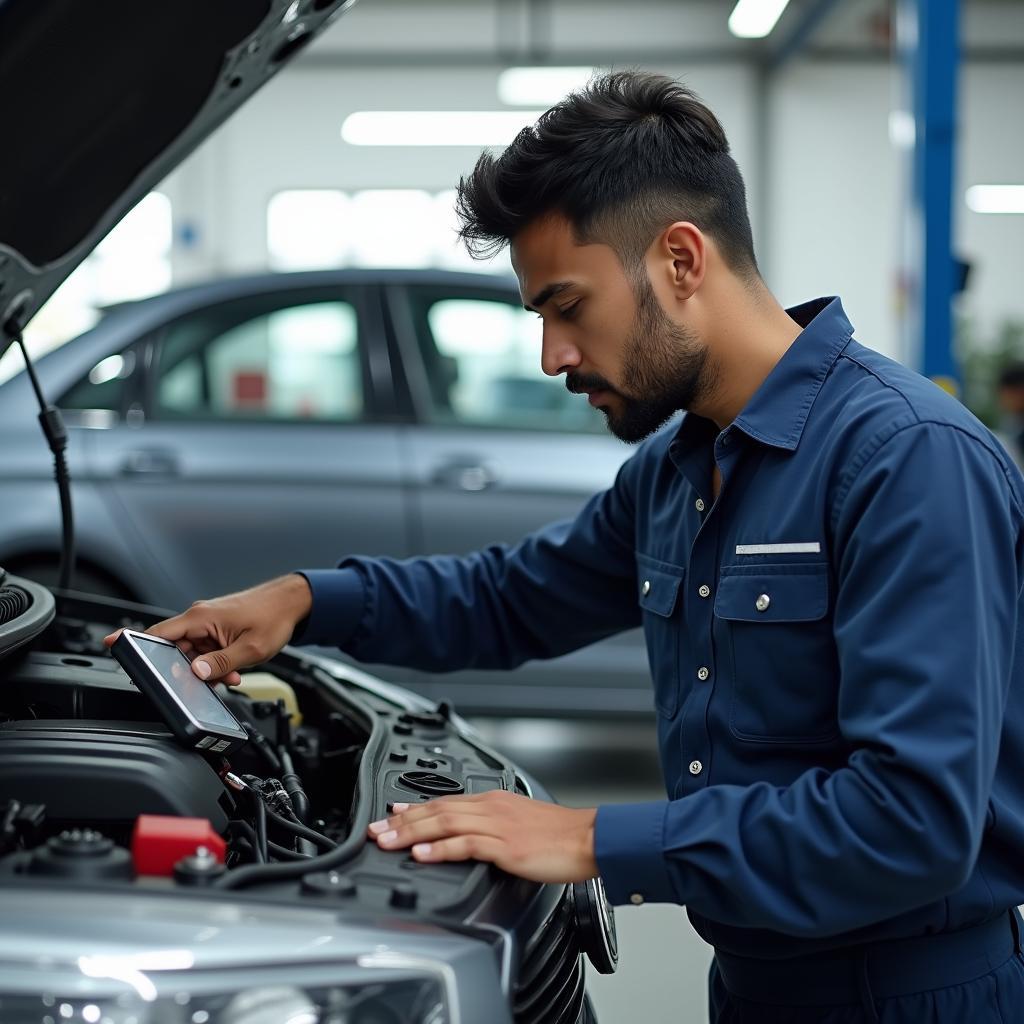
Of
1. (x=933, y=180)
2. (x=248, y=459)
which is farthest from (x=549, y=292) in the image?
(x=933, y=180)

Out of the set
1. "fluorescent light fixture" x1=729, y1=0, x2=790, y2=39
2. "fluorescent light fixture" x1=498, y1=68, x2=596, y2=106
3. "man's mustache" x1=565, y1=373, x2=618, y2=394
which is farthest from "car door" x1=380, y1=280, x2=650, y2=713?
"fluorescent light fixture" x1=498, y1=68, x2=596, y2=106

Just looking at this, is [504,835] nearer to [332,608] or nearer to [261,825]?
[261,825]

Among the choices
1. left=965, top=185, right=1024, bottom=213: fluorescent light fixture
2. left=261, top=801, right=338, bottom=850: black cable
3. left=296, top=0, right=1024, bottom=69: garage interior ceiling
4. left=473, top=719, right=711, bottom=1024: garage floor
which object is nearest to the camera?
left=261, top=801, right=338, bottom=850: black cable

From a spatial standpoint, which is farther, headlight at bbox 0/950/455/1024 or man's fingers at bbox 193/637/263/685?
man's fingers at bbox 193/637/263/685

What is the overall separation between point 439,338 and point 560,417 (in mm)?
417

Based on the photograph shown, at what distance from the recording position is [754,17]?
9.18m

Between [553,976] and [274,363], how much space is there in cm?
275

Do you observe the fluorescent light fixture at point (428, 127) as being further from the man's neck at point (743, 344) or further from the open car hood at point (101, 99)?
the man's neck at point (743, 344)

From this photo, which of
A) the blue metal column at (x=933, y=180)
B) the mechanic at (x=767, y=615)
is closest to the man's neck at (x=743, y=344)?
the mechanic at (x=767, y=615)

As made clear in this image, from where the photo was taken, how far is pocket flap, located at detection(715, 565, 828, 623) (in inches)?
43.8

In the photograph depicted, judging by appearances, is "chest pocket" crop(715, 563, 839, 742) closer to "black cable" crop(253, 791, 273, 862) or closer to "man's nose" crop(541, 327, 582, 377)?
"man's nose" crop(541, 327, 582, 377)

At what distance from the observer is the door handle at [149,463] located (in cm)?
336

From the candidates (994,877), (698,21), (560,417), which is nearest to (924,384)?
(994,877)

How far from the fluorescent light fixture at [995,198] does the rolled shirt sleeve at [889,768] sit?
10.7 metres
